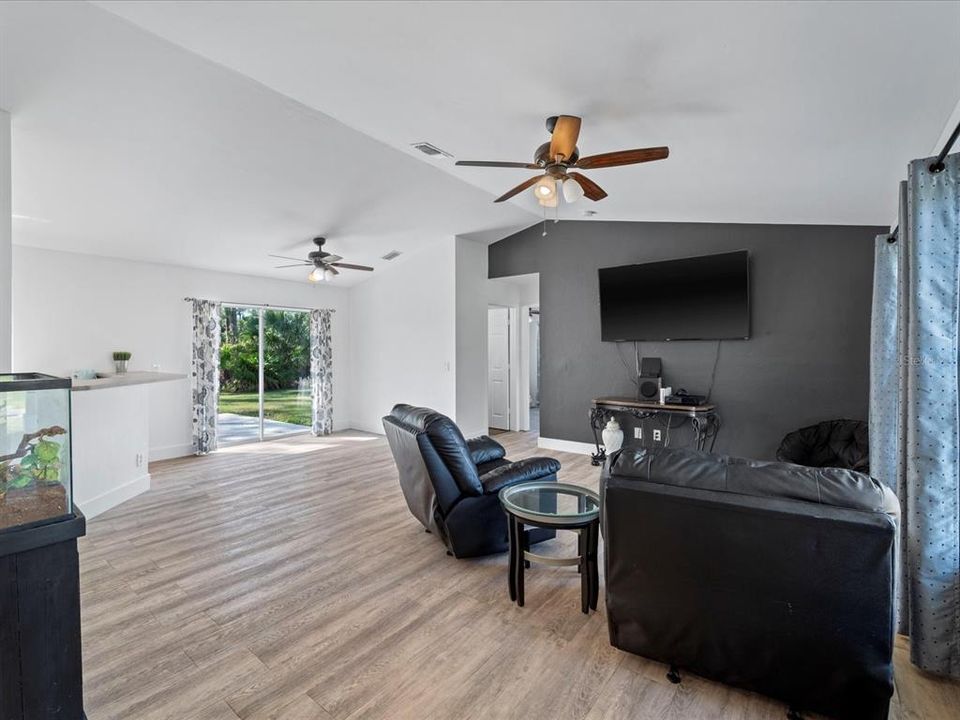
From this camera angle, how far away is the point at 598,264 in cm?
598

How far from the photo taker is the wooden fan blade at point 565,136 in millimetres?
2621

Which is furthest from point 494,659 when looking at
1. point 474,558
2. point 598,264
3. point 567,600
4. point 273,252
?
point 273,252

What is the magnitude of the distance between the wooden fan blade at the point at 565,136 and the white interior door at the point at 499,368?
16.8ft

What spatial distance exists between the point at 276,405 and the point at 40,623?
618 cm

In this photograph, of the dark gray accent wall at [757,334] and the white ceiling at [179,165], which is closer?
the white ceiling at [179,165]

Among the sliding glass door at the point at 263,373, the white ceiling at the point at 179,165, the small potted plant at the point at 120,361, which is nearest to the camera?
the white ceiling at the point at 179,165

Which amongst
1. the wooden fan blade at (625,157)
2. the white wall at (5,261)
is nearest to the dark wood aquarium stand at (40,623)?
the white wall at (5,261)

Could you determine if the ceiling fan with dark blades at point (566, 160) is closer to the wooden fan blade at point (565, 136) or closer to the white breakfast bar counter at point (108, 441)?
the wooden fan blade at point (565, 136)

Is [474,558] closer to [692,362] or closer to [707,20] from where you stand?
[707,20]

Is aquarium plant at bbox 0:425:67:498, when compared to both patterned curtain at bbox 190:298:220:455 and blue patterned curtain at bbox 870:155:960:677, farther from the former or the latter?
patterned curtain at bbox 190:298:220:455

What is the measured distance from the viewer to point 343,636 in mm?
2291

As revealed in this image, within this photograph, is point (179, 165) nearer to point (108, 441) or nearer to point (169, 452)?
point (108, 441)

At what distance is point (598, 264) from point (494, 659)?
16.1 feet

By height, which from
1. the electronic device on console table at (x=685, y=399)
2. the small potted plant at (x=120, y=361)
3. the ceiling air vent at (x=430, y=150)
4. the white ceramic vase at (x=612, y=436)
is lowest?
the white ceramic vase at (x=612, y=436)
